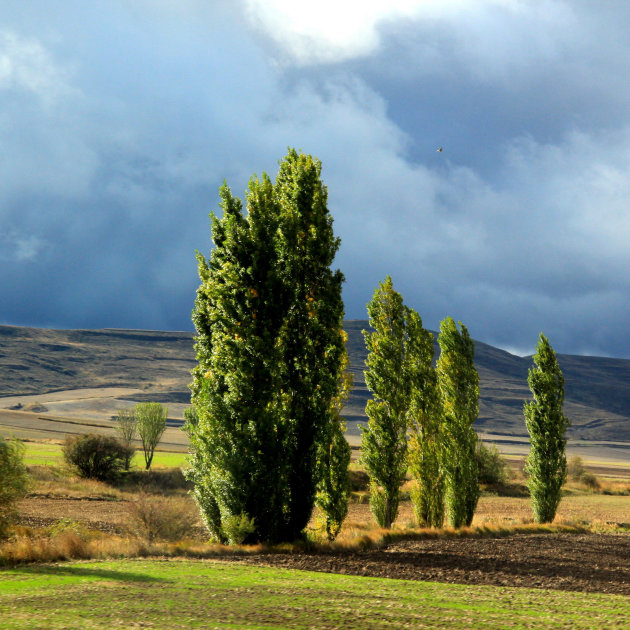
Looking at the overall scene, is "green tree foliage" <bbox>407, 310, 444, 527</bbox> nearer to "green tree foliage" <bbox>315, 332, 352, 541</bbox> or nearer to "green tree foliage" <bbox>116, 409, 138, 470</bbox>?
"green tree foliage" <bbox>315, 332, 352, 541</bbox>

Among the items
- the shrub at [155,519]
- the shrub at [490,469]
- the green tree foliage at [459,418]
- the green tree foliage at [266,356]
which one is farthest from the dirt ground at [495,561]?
the shrub at [490,469]

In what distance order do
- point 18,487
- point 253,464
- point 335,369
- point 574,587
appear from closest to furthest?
point 574,587 < point 18,487 < point 253,464 < point 335,369

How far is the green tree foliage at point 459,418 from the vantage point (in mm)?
38438

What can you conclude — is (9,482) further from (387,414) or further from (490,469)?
(490,469)

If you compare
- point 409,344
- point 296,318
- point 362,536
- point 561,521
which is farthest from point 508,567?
point 561,521

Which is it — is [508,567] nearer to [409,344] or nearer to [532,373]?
[409,344]

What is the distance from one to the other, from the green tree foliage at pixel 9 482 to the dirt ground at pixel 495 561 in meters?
7.61

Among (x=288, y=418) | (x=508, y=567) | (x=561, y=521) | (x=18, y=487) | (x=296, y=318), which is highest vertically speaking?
(x=296, y=318)

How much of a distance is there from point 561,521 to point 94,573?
37352 millimetres

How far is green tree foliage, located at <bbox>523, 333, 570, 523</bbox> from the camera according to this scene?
45.4 metres

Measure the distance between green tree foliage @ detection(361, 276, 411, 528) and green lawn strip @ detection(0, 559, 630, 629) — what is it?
1552 cm

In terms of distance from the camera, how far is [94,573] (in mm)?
17516

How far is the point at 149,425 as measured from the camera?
262 ft

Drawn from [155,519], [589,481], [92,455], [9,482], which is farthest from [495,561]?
[589,481]
